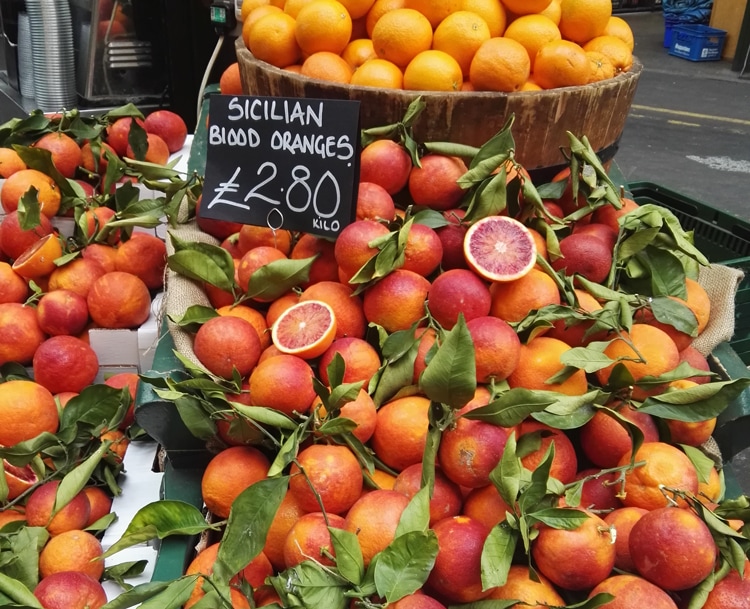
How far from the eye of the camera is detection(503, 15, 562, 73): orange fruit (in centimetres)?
146

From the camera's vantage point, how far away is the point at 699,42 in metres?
9.29

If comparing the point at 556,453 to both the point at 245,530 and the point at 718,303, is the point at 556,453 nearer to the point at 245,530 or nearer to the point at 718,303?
the point at 245,530

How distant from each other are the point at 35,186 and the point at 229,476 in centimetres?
112

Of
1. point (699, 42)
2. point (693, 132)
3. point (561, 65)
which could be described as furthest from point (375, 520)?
point (699, 42)

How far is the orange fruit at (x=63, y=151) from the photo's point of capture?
1837 mm

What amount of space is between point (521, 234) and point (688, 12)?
1151cm

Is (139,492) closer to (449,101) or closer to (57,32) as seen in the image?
(449,101)

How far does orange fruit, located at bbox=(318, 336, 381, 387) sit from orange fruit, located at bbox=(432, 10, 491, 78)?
74cm

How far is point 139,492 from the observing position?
1193mm

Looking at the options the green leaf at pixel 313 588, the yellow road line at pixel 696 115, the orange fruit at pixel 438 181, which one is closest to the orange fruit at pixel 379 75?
the orange fruit at pixel 438 181

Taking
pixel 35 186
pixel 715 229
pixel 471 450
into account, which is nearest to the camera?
pixel 471 450

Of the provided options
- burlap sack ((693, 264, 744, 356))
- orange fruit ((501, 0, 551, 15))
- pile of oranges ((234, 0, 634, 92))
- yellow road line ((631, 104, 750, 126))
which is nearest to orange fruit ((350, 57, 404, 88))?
pile of oranges ((234, 0, 634, 92))

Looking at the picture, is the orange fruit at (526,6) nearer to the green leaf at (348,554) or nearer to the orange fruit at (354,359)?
the orange fruit at (354,359)

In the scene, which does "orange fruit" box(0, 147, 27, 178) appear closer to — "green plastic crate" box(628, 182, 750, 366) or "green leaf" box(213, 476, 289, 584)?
"green leaf" box(213, 476, 289, 584)
